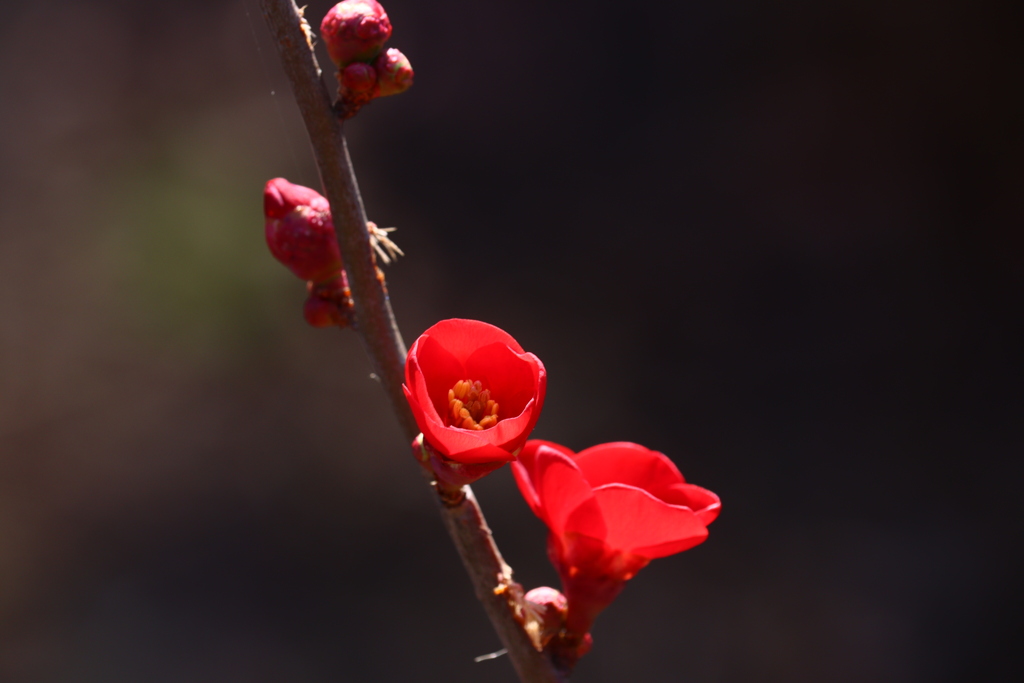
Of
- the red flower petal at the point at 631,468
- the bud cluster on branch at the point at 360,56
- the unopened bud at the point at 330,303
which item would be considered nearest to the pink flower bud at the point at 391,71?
the bud cluster on branch at the point at 360,56

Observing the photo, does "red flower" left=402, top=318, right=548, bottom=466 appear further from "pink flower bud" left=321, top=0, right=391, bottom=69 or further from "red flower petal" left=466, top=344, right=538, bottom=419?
"pink flower bud" left=321, top=0, right=391, bottom=69

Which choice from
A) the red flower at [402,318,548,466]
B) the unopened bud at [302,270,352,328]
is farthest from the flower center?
the unopened bud at [302,270,352,328]

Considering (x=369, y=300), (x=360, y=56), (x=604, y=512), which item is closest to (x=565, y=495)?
(x=604, y=512)

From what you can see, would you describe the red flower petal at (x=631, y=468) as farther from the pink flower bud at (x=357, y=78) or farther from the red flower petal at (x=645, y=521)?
the pink flower bud at (x=357, y=78)

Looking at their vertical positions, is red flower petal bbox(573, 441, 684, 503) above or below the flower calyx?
below

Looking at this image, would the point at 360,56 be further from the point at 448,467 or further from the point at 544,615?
the point at 544,615

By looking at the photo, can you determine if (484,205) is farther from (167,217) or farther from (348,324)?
(348,324)
